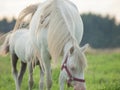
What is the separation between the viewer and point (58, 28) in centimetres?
773

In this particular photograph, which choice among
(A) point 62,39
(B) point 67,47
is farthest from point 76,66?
(A) point 62,39

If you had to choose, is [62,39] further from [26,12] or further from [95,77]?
[95,77]

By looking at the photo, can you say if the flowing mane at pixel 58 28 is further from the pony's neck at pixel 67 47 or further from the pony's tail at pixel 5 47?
the pony's tail at pixel 5 47

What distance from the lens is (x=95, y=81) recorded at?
41.2 feet

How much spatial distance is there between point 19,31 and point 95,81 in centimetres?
322

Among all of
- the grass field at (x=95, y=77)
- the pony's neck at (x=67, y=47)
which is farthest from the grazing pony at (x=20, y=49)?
the pony's neck at (x=67, y=47)

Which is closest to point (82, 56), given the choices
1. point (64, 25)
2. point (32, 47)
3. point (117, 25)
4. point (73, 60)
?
point (73, 60)

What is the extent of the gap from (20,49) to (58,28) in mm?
2116

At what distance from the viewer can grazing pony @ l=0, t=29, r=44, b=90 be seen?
30.0 feet

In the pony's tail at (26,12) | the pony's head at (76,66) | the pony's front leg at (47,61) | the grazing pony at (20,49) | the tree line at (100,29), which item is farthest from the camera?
the tree line at (100,29)

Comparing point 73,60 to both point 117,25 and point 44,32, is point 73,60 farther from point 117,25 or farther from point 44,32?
point 117,25

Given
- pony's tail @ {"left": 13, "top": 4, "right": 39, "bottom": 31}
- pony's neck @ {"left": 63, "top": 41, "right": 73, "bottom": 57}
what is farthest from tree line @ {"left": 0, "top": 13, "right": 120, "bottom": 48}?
pony's neck @ {"left": 63, "top": 41, "right": 73, "bottom": 57}

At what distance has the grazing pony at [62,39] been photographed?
7.16 m

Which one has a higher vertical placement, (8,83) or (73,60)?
(73,60)
